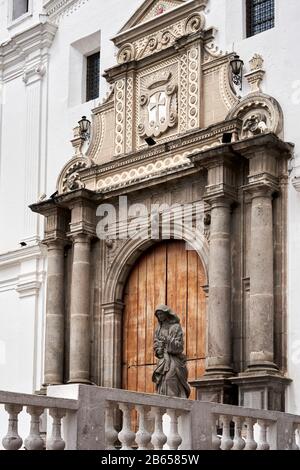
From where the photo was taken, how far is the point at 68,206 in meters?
19.2

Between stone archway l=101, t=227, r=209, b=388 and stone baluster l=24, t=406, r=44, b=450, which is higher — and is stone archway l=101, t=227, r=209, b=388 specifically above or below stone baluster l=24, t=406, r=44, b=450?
above

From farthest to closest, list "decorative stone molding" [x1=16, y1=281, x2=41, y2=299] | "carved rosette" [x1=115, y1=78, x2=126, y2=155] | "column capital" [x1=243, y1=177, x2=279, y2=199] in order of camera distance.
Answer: "decorative stone molding" [x1=16, y1=281, x2=41, y2=299]
"carved rosette" [x1=115, y1=78, x2=126, y2=155]
"column capital" [x1=243, y1=177, x2=279, y2=199]

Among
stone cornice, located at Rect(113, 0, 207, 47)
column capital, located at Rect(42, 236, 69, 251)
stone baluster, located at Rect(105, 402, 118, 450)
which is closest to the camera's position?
stone baluster, located at Rect(105, 402, 118, 450)

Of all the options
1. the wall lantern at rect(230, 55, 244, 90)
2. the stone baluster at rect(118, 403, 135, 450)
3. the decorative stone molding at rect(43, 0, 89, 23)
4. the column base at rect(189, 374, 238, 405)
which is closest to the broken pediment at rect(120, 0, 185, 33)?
the decorative stone molding at rect(43, 0, 89, 23)

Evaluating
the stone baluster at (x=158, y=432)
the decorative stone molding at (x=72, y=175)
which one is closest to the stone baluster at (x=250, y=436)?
the stone baluster at (x=158, y=432)

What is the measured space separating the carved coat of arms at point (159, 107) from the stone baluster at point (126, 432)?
9271mm

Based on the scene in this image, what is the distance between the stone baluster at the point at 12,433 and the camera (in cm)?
834

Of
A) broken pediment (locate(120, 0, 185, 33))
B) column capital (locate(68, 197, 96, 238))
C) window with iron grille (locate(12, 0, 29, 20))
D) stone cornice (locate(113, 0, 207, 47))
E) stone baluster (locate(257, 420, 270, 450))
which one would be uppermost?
window with iron grille (locate(12, 0, 29, 20))

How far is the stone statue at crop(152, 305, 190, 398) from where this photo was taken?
13281 millimetres

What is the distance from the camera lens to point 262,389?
49.5ft

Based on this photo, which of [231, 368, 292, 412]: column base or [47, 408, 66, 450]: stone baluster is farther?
[231, 368, 292, 412]: column base

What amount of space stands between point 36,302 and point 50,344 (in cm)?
136

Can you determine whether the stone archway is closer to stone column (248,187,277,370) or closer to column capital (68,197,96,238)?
column capital (68,197,96,238)

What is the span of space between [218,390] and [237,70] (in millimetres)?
5424
